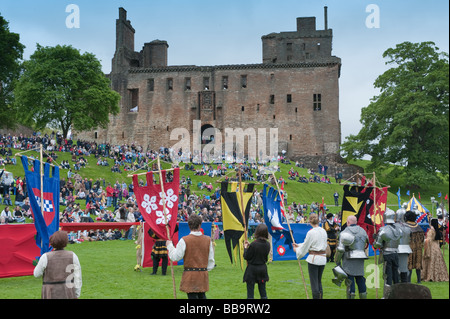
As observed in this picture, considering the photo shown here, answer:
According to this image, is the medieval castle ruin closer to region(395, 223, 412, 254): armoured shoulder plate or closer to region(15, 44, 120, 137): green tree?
region(15, 44, 120, 137): green tree

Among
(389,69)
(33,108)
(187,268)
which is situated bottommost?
(187,268)

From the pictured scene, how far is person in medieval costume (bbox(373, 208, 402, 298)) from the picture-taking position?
9719 millimetres

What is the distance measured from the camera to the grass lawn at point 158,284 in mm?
10031

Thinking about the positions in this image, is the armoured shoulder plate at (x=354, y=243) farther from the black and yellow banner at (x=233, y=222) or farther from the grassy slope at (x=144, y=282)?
the black and yellow banner at (x=233, y=222)

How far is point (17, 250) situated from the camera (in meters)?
12.3

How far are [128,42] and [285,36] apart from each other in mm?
23543

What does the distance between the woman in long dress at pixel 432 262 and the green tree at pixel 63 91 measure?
41167mm

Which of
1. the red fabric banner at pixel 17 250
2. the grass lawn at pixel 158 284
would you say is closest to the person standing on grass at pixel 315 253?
the grass lawn at pixel 158 284

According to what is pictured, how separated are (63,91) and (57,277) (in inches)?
1803

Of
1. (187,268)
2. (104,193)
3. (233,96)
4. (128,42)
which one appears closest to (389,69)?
(233,96)

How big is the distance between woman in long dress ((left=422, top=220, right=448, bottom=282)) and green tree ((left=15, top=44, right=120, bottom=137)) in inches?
1621

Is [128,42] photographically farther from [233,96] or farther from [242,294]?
[242,294]

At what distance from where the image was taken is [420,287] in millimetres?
5113

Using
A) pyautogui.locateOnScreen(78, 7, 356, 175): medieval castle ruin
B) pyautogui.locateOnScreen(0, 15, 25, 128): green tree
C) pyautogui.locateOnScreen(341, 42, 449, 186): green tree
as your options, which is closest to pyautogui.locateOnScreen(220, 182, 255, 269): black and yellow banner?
pyautogui.locateOnScreen(341, 42, 449, 186): green tree
